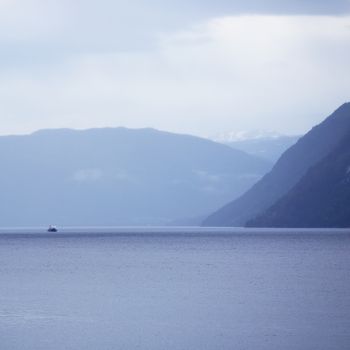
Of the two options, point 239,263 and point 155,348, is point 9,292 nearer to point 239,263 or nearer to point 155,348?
point 155,348

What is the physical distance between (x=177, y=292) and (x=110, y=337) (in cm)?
3246

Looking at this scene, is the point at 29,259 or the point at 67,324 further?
the point at 29,259

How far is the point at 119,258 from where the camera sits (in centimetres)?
17088

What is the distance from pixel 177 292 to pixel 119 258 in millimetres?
75830

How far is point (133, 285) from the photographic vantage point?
105 metres

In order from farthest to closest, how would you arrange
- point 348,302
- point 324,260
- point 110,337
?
point 324,260, point 348,302, point 110,337

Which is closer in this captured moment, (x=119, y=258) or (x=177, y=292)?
(x=177, y=292)

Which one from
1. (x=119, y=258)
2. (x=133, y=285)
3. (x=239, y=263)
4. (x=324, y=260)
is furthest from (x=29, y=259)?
(x=133, y=285)

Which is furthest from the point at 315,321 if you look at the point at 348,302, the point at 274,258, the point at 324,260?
the point at 274,258

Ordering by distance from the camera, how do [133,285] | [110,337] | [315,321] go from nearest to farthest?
1. [110,337]
2. [315,321]
3. [133,285]

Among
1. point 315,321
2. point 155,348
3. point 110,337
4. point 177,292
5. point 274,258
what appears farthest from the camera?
point 274,258

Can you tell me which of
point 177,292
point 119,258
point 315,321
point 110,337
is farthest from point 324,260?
point 110,337

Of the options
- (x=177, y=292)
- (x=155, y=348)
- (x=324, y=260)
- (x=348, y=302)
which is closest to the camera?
(x=155, y=348)

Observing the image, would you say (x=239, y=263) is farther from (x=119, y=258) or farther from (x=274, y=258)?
(x=119, y=258)
